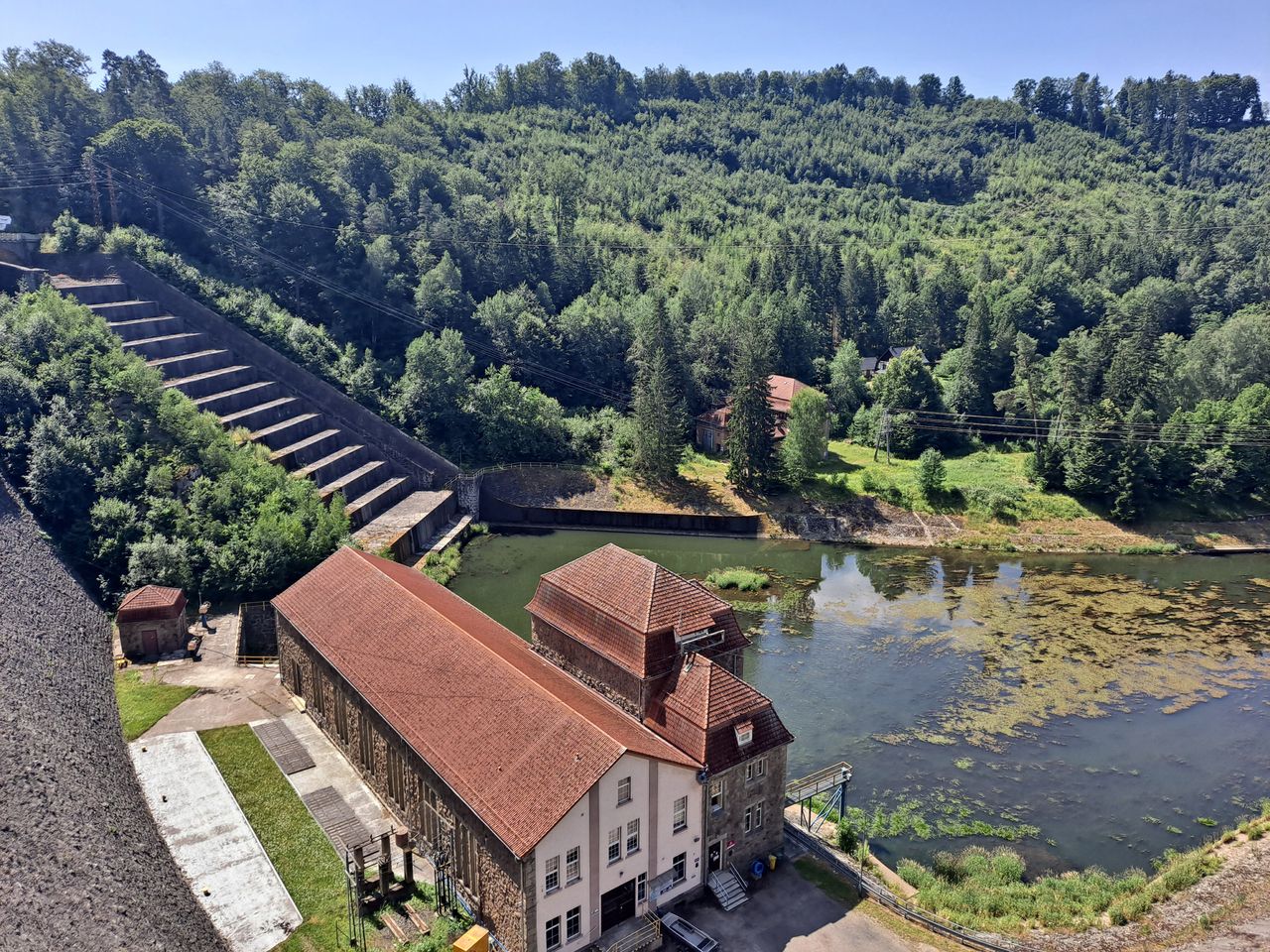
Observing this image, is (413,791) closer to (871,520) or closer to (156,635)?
(156,635)

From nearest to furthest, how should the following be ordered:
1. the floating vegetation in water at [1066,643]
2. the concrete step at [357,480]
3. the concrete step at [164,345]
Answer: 1. the floating vegetation in water at [1066,643]
2. the concrete step at [357,480]
3. the concrete step at [164,345]

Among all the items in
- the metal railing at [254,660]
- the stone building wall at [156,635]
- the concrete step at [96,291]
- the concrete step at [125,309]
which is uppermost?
the concrete step at [96,291]

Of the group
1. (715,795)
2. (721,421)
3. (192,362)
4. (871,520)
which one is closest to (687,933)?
(715,795)

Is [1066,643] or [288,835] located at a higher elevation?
[288,835]

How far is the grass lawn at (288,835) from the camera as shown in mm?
19531

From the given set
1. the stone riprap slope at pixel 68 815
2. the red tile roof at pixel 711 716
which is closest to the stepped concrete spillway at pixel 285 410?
the stone riprap slope at pixel 68 815

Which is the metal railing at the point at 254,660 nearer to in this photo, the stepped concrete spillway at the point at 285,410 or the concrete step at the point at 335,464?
the stepped concrete spillway at the point at 285,410

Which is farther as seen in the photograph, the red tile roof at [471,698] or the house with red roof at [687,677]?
the house with red roof at [687,677]

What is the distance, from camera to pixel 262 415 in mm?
51469

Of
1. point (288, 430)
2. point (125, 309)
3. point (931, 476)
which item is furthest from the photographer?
point (931, 476)

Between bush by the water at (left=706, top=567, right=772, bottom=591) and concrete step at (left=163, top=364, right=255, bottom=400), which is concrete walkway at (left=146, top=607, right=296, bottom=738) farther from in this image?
bush by the water at (left=706, top=567, right=772, bottom=591)

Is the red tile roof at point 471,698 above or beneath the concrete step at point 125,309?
beneath

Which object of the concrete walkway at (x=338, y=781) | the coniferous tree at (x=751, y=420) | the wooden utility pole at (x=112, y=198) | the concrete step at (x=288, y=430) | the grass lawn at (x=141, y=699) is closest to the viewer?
the concrete walkway at (x=338, y=781)

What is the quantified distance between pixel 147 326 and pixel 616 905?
50089mm
